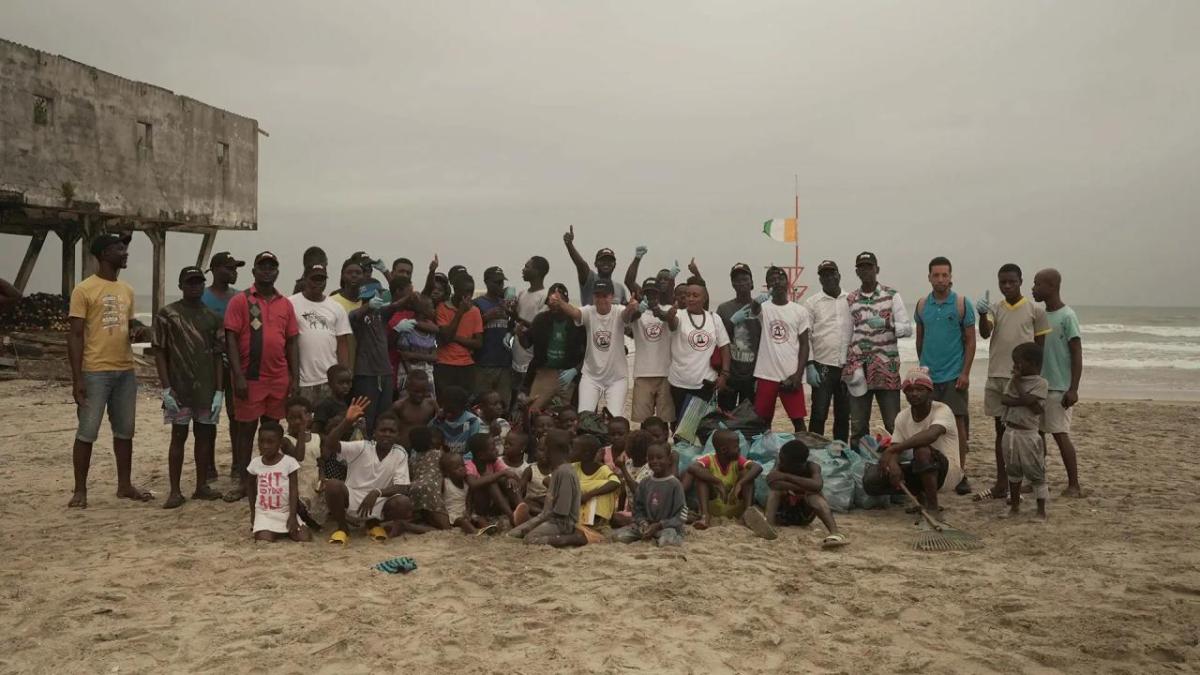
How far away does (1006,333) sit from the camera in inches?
259

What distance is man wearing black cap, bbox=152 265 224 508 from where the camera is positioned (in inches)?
235

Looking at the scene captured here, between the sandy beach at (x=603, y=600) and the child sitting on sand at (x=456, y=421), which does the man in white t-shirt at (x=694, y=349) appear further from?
the child sitting on sand at (x=456, y=421)

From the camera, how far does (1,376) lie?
12539 millimetres

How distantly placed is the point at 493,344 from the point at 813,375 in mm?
2730

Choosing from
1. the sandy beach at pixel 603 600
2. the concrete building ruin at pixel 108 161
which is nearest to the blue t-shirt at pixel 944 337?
the sandy beach at pixel 603 600

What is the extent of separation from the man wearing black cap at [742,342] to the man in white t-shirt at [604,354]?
91 centimetres

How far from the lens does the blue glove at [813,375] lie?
7.18m

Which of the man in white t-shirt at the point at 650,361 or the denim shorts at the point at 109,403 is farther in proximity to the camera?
the man in white t-shirt at the point at 650,361

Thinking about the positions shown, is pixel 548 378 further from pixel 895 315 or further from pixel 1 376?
pixel 1 376

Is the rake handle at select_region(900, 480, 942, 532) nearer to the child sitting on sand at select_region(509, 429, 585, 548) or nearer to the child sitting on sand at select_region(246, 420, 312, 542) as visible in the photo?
the child sitting on sand at select_region(509, 429, 585, 548)

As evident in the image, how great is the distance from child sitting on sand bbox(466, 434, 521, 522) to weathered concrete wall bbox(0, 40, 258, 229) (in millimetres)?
12186

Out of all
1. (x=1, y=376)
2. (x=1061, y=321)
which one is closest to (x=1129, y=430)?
(x=1061, y=321)

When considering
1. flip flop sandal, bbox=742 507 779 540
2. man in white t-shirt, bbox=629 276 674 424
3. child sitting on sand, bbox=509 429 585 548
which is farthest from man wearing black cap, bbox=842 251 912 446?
child sitting on sand, bbox=509 429 585 548

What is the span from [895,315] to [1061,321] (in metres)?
1.20
